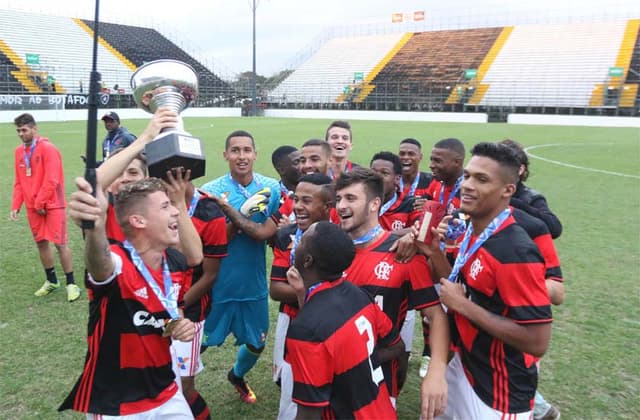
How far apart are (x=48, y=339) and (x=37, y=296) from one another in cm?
128

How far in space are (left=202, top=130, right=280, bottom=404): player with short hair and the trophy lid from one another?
4.50 feet

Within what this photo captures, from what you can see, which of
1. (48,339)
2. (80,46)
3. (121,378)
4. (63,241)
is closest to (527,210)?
(121,378)

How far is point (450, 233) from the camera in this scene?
124 inches

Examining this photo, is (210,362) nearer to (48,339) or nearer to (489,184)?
(48,339)

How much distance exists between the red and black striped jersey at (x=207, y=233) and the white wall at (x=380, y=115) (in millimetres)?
38927

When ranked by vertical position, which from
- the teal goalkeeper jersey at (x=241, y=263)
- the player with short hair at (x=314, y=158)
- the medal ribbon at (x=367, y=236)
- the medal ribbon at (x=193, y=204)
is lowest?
the teal goalkeeper jersey at (x=241, y=263)

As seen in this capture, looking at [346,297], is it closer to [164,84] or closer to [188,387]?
[164,84]

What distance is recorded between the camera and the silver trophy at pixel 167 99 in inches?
88.0

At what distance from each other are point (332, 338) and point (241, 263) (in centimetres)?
213

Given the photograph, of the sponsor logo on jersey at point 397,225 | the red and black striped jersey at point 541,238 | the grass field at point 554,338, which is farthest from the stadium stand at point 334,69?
the red and black striped jersey at point 541,238

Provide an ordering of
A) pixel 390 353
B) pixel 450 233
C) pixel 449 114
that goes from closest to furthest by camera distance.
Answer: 1. pixel 390 353
2. pixel 450 233
3. pixel 449 114

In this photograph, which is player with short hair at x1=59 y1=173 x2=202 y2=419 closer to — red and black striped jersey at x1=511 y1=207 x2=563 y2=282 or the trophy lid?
the trophy lid

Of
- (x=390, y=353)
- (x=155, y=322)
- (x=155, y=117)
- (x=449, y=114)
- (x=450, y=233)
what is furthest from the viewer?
(x=449, y=114)

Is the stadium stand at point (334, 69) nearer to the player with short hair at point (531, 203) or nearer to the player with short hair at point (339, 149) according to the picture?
the player with short hair at point (339, 149)
